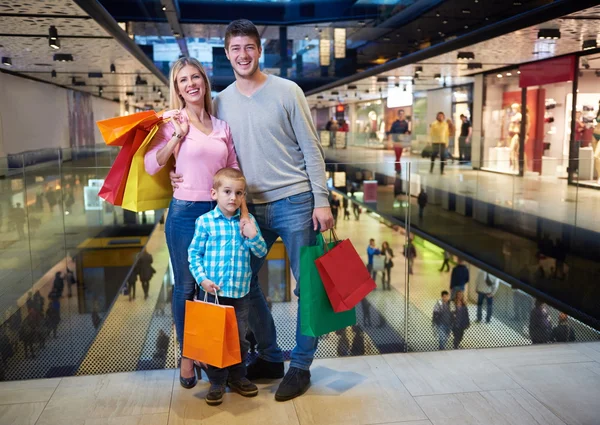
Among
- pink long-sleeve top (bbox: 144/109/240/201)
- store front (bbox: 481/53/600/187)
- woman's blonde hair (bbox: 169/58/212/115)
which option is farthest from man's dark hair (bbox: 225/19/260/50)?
store front (bbox: 481/53/600/187)

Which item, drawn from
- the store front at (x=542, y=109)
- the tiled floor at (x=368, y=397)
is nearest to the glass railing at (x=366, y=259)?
the tiled floor at (x=368, y=397)

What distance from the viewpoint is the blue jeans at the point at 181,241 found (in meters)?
2.66

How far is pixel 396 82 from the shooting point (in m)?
22.6

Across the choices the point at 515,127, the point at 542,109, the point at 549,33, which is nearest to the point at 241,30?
the point at 549,33

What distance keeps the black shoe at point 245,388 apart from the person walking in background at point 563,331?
1870 millimetres

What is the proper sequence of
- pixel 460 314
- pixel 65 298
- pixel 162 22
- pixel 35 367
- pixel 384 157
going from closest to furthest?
pixel 35 367
pixel 460 314
pixel 65 298
pixel 162 22
pixel 384 157

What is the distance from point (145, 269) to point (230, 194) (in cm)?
994

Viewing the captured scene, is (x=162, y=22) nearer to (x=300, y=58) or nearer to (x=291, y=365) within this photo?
(x=300, y=58)

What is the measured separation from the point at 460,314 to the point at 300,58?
1804cm

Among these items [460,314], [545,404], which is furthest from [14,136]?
[545,404]

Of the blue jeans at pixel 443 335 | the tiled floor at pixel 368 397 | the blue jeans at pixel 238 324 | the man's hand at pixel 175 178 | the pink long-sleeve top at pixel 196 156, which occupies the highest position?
the pink long-sleeve top at pixel 196 156

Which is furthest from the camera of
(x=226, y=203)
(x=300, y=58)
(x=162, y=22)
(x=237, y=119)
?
(x=300, y=58)

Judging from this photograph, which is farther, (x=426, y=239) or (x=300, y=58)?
(x=300, y=58)

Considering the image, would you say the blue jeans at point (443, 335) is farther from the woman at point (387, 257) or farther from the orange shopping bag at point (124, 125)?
the woman at point (387, 257)
